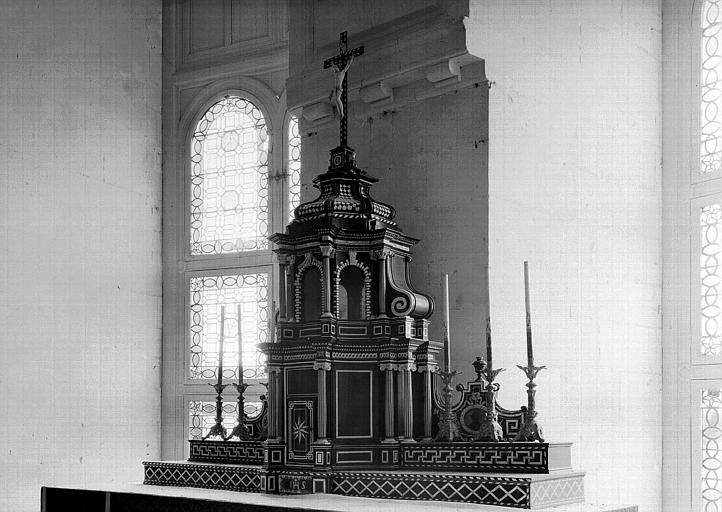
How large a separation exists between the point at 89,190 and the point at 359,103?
2843 mm

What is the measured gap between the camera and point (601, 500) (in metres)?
5.93

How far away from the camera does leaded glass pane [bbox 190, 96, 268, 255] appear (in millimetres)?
8570

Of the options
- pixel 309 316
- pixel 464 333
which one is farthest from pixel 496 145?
pixel 309 316

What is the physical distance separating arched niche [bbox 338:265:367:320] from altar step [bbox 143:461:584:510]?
85 cm

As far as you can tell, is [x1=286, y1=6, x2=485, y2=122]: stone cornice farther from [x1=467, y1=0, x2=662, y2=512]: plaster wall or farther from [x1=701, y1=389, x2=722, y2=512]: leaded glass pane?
[x1=701, y1=389, x2=722, y2=512]: leaded glass pane

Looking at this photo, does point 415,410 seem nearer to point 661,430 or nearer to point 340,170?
point 340,170

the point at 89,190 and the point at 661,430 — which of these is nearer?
the point at 661,430

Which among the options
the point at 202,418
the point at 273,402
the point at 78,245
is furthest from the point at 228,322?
the point at 273,402

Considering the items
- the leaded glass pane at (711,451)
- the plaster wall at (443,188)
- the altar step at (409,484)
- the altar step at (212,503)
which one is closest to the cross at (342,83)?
the plaster wall at (443,188)

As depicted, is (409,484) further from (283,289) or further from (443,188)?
(443,188)

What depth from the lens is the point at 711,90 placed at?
6.32m

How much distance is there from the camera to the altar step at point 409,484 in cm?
429

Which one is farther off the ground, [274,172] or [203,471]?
[274,172]

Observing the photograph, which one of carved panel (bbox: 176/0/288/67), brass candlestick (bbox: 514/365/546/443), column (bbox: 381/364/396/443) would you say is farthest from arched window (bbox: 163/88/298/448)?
brass candlestick (bbox: 514/365/546/443)
